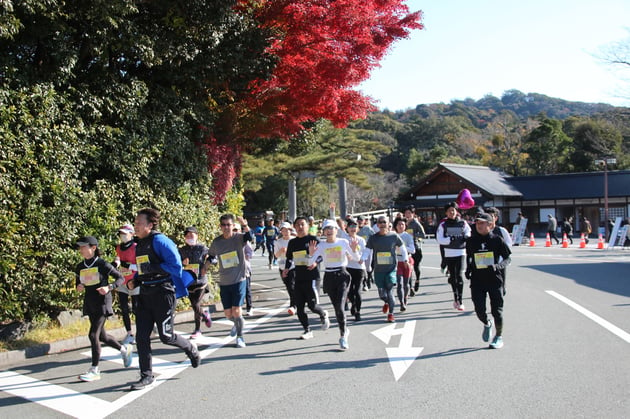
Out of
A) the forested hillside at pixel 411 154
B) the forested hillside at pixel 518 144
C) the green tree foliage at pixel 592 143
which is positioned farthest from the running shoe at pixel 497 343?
the green tree foliage at pixel 592 143

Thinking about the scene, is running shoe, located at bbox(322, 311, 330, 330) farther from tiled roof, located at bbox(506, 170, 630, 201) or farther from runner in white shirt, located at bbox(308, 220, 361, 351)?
tiled roof, located at bbox(506, 170, 630, 201)

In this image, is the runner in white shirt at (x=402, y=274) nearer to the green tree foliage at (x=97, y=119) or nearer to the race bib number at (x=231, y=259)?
the race bib number at (x=231, y=259)

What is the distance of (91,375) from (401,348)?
3867 millimetres

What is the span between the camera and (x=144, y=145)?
31.1ft

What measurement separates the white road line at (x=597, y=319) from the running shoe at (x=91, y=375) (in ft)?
22.2

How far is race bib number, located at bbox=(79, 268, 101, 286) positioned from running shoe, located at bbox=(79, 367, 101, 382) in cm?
100

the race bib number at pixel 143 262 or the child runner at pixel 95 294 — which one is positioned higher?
the race bib number at pixel 143 262

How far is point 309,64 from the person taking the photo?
11.1m

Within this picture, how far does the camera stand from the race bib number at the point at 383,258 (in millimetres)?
8758

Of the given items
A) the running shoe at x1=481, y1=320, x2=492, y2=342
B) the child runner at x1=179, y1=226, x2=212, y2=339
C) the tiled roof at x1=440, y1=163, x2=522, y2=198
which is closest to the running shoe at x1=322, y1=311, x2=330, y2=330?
the child runner at x1=179, y1=226, x2=212, y2=339

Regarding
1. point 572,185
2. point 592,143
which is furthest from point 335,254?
point 592,143

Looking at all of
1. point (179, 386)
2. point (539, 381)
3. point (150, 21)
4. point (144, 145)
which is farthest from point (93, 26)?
point (539, 381)

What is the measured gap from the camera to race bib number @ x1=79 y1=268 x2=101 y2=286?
623cm

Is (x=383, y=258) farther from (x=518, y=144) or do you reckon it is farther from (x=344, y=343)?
(x=518, y=144)
